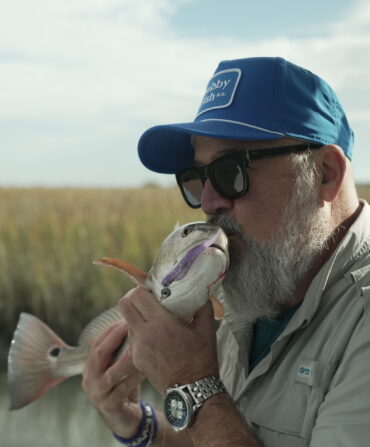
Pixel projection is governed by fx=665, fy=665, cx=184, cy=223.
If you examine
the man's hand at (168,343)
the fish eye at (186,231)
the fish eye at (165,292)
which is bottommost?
the man's hand at (168,343)

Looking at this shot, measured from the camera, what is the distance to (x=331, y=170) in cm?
235

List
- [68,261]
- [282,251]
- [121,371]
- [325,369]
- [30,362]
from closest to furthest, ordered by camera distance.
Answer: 1. [325,369]
2. [282,251]
3. [121,371]
4. [30,362]
5. [68,261]

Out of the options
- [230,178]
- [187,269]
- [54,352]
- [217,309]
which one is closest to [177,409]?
[217,309]

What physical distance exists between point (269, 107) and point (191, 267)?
2.22ft

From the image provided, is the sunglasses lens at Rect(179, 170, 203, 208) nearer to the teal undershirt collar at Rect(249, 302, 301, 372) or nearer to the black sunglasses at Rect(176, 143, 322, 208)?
the black sunglasses at Rect(176, 143, 322, 208)

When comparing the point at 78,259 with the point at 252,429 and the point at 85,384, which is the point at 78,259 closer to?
the point at 85,384

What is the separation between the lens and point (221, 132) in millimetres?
2297

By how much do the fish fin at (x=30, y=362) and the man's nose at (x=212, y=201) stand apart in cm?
110

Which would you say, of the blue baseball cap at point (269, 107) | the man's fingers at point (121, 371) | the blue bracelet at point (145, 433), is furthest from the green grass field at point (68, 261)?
the blue baseball cap at point (269, 107)

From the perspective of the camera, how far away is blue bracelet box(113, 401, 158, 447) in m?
2.79

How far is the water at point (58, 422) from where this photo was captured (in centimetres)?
507

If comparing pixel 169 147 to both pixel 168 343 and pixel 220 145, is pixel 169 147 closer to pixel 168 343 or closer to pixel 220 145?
pixel 220 145

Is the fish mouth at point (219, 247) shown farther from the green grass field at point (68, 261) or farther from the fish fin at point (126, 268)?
the green grass field at point (68, 261)

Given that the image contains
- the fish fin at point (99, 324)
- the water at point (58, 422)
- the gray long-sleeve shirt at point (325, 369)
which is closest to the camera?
the gray long-sleeve shirt at point (325, 369)
